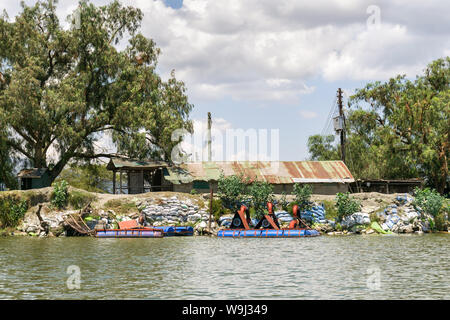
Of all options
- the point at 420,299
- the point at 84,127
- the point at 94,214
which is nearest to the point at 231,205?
the point at 94,214

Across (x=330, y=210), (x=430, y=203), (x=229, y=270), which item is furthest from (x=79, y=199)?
(x=430, y=203)

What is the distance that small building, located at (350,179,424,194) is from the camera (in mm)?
54562

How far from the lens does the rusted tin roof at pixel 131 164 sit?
50.7 metres

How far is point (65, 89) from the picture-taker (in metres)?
47.9

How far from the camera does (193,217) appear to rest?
149 ft

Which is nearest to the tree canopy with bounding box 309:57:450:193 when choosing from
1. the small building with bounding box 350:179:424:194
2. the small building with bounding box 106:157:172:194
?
the small building with bounding box 350:179:424:194

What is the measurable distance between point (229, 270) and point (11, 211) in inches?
1110

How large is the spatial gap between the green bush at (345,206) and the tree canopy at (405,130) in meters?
13.3

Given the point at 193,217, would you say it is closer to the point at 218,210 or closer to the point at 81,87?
the point at 218,210

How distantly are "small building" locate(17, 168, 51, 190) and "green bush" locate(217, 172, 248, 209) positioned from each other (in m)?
17.0

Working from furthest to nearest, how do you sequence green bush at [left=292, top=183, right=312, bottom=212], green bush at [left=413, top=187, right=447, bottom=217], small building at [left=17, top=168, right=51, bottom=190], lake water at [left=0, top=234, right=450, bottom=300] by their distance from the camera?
small building at [left=17, top=168, right=51, bottom=190] < green bush at [left=292, top=183, right=312, bottom=212] < green bush at [left=413, top=187, right=447, bottom=217] < lake water at [left=0, top=234, right=450, bottom=300]

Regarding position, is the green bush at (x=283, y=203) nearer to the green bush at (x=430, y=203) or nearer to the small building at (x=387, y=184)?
the small building at (x=387, y=184)
